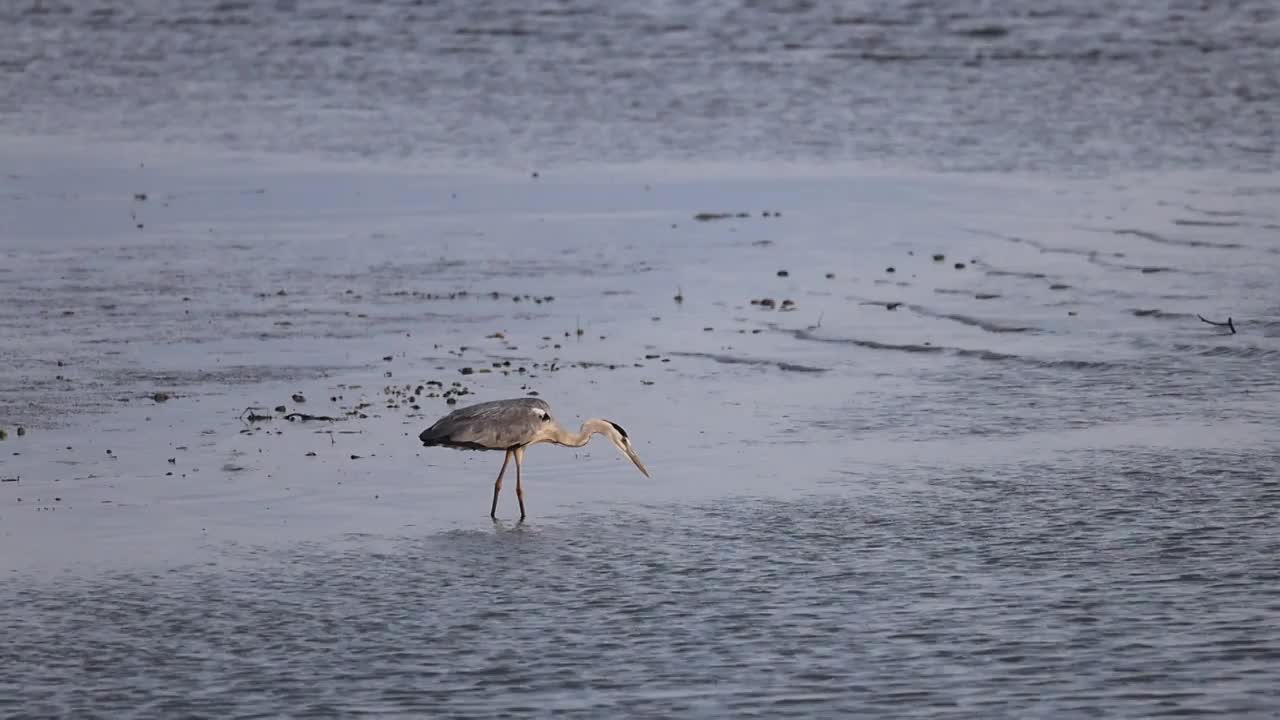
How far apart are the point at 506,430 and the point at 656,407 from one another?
3.00 meters

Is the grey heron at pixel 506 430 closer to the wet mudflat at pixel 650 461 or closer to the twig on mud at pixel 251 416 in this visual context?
the wet mudflat at pixel 650 461

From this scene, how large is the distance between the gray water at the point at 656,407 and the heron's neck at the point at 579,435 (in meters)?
0.37

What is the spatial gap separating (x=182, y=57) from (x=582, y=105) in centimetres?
1271

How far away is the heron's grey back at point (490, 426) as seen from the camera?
607 inches

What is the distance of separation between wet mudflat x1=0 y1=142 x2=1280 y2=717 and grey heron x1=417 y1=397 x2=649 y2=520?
1.12ft

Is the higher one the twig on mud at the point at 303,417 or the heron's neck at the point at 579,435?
the twig on mud at the point at 303,417

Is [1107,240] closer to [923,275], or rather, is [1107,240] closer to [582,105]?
[923,275]

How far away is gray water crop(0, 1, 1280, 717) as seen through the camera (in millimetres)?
11766

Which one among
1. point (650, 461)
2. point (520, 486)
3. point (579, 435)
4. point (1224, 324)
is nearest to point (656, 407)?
point (650, 461)

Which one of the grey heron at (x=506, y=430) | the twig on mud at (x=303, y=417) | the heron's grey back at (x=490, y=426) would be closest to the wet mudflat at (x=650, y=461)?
the twig on mud at (x=303, y=417)

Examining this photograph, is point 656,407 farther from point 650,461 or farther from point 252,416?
point 252,416

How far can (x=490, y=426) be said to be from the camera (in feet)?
50.7

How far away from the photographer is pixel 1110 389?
18.8 metres

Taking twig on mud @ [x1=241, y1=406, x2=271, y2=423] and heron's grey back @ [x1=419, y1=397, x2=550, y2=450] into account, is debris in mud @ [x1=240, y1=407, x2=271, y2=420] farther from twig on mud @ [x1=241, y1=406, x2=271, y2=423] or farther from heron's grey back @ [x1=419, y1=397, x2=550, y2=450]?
heron's grey back @ [x1=419, y1=397, x2=550, y2=450]
